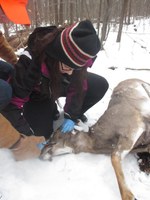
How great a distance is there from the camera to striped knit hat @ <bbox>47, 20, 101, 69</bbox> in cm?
238

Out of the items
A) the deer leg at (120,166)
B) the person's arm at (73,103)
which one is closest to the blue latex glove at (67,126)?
the person's arm at (73,103)

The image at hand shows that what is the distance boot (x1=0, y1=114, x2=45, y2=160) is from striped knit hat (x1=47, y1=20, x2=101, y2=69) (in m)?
0.70

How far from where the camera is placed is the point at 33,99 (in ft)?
10.4

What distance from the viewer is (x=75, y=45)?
7.80 feet

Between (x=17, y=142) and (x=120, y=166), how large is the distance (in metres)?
Answer: 0.89

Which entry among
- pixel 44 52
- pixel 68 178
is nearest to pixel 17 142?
pixel 68 178

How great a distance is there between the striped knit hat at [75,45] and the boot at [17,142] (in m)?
0.70

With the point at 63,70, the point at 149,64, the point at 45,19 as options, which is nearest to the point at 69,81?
the point at 63,70

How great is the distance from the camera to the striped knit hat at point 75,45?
238cm

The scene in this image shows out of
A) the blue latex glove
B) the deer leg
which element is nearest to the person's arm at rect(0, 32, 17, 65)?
the blue latex glove

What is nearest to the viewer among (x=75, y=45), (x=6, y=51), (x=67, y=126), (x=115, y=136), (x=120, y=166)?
(x=75, y=45)

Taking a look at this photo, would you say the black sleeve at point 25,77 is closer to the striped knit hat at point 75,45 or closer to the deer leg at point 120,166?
the striped knit hat at point 75,45

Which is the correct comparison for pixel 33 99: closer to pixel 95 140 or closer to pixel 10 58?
pixel 10 58

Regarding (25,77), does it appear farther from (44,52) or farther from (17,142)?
(17,142)
